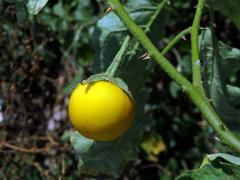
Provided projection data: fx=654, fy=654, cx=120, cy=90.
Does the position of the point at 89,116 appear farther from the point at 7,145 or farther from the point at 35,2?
the point at 7,145

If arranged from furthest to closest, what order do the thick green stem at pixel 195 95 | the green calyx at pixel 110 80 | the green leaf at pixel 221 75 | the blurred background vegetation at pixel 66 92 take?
1. the blurred background vegetation at pixel 66 92
2. the green leaf at pixel 221 75
3. the green calyx at pixel 110 80
4. the thick green stem at pixel 195 95

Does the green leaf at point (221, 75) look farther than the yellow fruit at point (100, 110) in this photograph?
Yes

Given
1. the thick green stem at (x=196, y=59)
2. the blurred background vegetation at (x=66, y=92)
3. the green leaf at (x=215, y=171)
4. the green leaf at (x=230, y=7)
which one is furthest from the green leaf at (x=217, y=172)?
the blurred background vegetation at (x=66, y=92)

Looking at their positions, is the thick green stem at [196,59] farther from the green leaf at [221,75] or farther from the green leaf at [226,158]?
the green leaf at [221,75]

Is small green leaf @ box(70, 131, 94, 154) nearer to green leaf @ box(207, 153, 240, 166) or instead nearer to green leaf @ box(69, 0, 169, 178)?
green leaf @ box(69, 0, 169, 178)

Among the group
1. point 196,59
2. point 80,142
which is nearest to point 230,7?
point 196,59

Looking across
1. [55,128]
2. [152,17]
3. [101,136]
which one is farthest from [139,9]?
[55,128]
